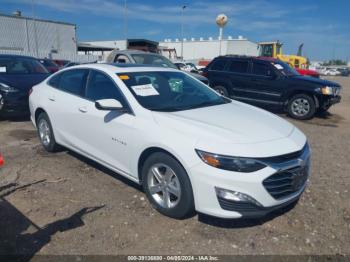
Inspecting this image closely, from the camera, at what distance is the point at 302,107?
9312 mm

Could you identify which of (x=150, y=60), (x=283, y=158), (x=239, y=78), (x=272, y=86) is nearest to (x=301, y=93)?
(x=272, y=86)

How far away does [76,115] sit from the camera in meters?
4.25

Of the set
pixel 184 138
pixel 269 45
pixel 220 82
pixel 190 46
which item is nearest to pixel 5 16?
pixel 269 45

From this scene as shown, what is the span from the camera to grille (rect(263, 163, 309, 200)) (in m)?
2.81

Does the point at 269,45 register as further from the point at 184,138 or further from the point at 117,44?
the point at 117,44

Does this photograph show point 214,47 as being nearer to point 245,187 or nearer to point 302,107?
point 302,107

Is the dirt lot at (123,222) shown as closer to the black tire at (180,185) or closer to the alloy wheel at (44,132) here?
the black tire at (180,185)

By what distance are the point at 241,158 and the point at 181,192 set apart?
71 cm

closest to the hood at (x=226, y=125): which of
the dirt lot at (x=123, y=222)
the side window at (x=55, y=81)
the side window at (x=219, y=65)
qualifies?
the dirt lot at (x=123, y=222)

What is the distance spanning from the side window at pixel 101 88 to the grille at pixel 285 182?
6.24 ft

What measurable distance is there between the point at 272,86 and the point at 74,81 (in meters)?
6.92

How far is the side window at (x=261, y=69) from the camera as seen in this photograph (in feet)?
32.3

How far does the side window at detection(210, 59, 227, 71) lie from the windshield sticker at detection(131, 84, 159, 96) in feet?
24.6

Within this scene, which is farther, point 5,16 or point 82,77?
point 5,16
